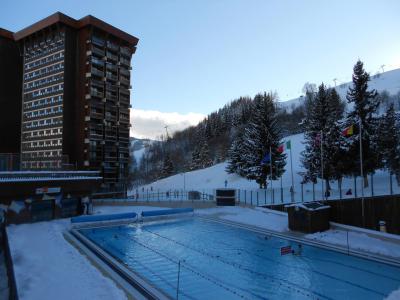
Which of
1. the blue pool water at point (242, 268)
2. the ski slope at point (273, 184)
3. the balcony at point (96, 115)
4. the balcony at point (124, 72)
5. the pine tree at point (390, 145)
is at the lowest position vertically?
the blue pool water at point (242, 268)

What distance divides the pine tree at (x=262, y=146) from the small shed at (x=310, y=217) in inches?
758

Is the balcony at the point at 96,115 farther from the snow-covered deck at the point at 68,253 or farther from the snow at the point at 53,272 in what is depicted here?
the snow at the point at 53,272

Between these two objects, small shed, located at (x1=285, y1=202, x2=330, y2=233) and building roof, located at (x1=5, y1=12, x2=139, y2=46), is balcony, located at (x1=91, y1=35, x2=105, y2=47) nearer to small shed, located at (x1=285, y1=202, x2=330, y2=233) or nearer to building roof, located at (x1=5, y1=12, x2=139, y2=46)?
building roof, located at (x1=5, y1=12, x2=139, y2=46)

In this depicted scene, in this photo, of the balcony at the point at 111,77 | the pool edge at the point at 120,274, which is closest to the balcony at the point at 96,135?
the balcony at the point at 111,77

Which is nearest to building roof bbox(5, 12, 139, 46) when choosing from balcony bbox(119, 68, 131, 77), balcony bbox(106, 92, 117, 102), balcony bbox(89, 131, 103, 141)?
balcony bbox(119, 68, 131, 77)

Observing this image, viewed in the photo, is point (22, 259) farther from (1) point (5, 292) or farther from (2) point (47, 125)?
(2) point (47, 125)

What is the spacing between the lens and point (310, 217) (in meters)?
21.1

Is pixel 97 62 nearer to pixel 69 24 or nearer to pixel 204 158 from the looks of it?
pixel 69 24

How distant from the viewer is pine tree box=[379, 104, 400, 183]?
38.0m

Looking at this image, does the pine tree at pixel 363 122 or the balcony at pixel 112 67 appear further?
the balcony at pixel 112 67

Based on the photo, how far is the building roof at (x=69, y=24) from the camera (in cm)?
5312

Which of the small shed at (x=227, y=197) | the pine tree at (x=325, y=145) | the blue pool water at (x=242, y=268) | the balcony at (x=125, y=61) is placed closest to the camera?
the blue pool water at (x=242, y=268)

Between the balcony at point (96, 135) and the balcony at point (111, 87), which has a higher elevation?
the balcony at point (111, 87)

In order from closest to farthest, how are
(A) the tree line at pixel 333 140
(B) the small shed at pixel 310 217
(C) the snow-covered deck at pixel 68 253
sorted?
(C) the snow-covered deck at pixel 68 253 < (B) the small shed at pixel 310 217 < (A) the tree line at pixel 333 140
